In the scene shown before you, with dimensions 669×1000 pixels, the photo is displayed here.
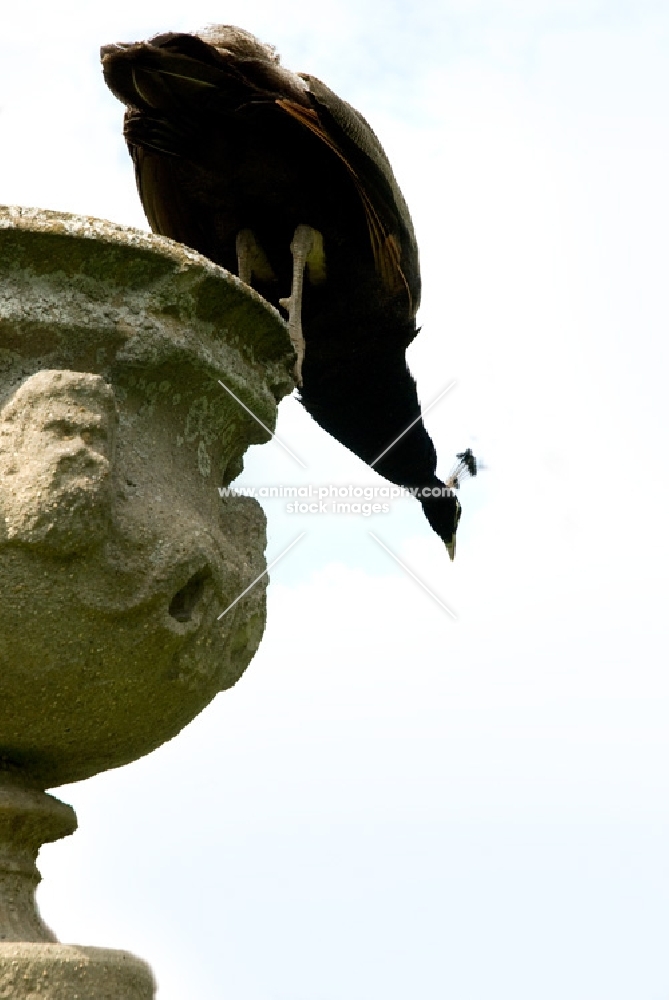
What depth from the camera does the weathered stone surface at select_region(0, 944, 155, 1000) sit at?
2289 mm

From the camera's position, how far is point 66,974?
2342 millimetres

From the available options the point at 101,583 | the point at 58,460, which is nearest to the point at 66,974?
the point at 101,583

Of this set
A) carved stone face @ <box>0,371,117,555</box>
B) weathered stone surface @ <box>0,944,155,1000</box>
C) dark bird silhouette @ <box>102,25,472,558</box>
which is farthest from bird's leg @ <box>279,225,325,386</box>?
weathered stone surface @ <box>0,944,155,1000</box>

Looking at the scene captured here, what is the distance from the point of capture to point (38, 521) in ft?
7.64

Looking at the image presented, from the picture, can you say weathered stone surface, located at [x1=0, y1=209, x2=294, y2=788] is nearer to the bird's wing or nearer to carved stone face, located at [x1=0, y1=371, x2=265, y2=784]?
carved stone face, located at [x1=0, y1=371, x2=265, y2=784]

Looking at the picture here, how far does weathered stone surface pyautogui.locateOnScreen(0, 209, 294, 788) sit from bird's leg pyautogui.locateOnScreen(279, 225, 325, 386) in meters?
0.56

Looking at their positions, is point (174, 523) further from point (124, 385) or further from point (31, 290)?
point (31, 290)

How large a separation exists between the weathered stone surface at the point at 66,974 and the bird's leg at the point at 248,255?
190 cm

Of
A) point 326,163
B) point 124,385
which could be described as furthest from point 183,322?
point 326,163

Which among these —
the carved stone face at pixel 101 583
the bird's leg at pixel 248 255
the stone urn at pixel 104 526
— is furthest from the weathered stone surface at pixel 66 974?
the bird's leg at pixel 248 255

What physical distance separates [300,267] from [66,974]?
191 cm

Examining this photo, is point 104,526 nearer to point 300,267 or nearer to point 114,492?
point 114,492

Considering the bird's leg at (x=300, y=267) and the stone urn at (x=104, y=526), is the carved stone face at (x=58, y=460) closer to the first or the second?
the stone urn at (x=104, y=526)

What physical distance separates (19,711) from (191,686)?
1.16 feet
